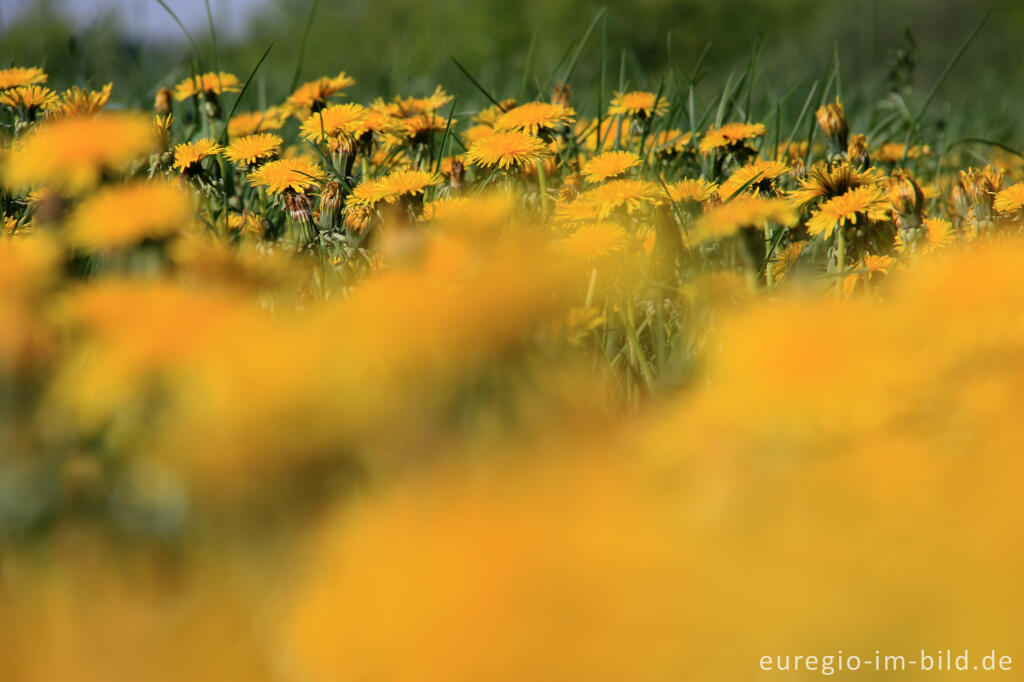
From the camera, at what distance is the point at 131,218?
0.60 meters

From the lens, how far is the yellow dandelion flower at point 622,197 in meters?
1.00

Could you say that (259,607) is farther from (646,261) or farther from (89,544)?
(646,261)

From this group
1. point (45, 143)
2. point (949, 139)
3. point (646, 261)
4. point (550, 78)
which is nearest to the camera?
point (45, 143)

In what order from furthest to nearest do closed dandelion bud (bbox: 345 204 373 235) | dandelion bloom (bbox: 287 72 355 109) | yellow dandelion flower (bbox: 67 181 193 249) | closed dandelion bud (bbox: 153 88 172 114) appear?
1. closed dandelion bud (bbox: 153 88 172 114)
2. dandelion bloom (bbox: 287 72 355 109)
3. closed dandelion bud (bbox: 345 204 373 235)
4. yellow dandelion flower (bbox: 67 181 193 249)

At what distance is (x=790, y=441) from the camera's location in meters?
0.45

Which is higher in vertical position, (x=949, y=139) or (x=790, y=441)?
(x=949, y=139)

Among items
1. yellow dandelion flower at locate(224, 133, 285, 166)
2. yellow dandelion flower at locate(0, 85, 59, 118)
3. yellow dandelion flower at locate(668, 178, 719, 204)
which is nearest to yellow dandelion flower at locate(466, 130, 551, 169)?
yellow dandelion flower at locate(668, 178, 719, 204)

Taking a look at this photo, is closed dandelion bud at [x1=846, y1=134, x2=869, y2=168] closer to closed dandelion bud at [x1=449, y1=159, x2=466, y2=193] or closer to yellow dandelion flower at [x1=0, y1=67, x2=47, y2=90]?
closed dandelion bud at [x1=449, y1=159, x2=466, y2=193]

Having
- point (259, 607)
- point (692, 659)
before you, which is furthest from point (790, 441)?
point (259, 607)

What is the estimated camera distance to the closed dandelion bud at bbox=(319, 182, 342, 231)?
1.09 metres

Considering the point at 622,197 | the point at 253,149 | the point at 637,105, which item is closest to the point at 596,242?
the point at 622,197

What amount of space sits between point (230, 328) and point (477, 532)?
0.16 meters

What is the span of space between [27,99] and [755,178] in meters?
1.11

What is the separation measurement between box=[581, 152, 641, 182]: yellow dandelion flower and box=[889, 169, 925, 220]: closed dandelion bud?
1.11 feet
